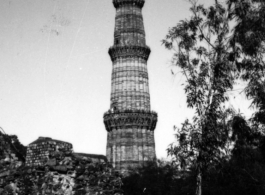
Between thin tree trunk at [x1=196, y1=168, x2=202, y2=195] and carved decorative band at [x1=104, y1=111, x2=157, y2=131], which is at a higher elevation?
carved decorative band at [x1=104, y1=111, x2=157, y2=131]

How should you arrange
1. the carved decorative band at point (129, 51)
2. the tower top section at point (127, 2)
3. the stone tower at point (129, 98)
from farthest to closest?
the tower top section at point (127, 2) < the carved decorative band at point (129, 51) < the stone tower at point (129, 98)

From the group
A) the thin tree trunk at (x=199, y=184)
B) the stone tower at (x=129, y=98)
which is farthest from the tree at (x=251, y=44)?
the stone tower at (x=129, y=98)

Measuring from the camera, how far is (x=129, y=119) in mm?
33875

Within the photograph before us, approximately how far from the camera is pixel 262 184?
54.2 ft

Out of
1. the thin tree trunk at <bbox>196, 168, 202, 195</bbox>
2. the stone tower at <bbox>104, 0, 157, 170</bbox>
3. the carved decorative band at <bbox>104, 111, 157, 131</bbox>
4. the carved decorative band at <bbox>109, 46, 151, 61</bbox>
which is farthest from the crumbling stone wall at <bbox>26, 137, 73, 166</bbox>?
the carved decorative band at <bbox>109, 46, 151, 61</bbox>

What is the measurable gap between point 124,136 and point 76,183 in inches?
1036

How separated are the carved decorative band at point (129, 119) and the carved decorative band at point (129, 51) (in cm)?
639

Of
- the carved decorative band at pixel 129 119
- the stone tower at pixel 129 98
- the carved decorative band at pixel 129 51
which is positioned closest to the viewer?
the stone tower at pixel 129 98

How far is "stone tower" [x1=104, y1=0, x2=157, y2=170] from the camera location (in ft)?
109

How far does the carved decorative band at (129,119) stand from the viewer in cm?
3391

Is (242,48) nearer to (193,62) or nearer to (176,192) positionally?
(193,62)

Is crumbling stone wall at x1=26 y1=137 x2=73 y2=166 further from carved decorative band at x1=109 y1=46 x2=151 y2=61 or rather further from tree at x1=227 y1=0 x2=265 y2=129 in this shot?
carved decorative band at x1=109 y1=46 x2=151 y2=61

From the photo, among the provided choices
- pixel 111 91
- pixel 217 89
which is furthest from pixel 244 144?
pixel 111 91

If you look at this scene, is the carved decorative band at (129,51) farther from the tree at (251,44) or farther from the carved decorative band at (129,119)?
the tree at (251,44)
